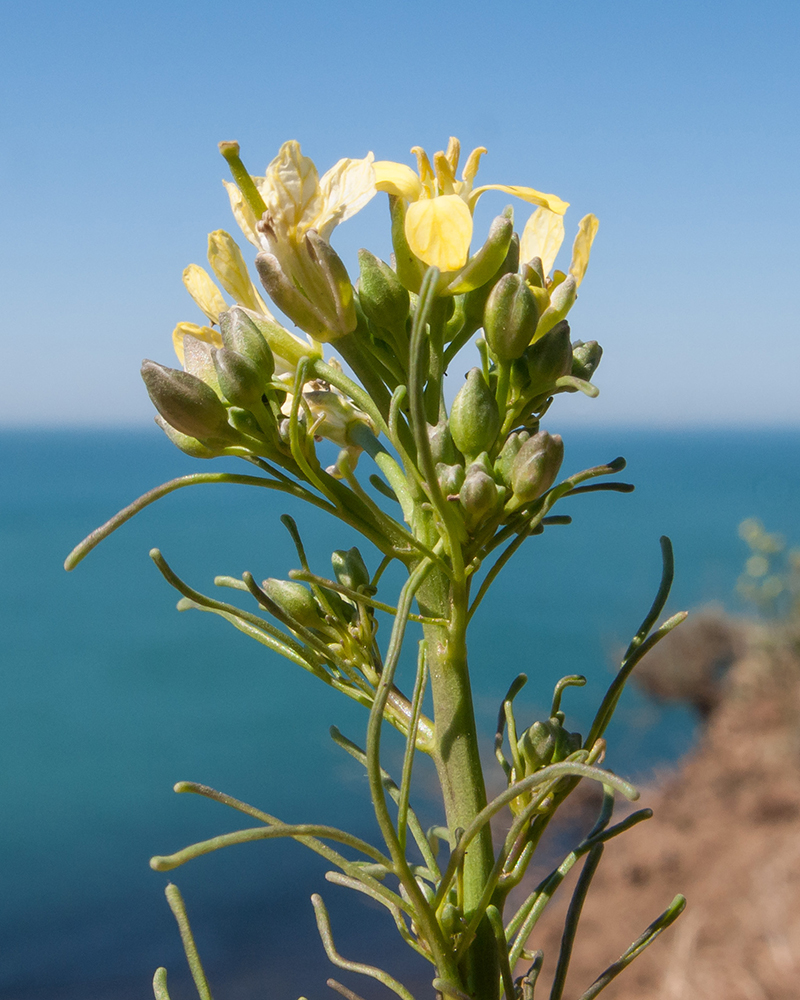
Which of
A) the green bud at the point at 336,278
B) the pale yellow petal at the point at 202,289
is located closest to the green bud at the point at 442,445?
the green bud at the point at 336,278

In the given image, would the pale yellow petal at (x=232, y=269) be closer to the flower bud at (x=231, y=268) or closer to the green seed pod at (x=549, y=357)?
the flower bud at (x=231, y=268)

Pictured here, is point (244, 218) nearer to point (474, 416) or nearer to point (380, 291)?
point (380, 291)

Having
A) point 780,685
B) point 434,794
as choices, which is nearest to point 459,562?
point 434,794

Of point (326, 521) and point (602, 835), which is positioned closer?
point (602, 835)

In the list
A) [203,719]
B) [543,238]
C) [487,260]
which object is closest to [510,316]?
[487,260]

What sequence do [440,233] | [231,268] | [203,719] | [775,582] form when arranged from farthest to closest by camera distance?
[203,719]
[775,582]
[231,268]
[440,233]

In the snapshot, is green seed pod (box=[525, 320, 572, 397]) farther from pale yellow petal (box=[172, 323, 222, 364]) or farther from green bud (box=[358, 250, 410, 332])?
pale yellow petal (box=[172, 323, 222, 364])

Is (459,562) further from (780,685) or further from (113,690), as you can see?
(113,690)
